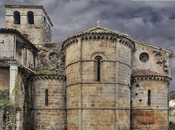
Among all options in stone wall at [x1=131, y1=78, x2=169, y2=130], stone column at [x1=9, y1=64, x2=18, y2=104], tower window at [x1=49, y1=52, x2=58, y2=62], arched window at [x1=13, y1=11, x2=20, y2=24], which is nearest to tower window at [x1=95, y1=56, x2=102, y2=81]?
stone wall at [x1=131, y1=78, x2=169, y2=130]

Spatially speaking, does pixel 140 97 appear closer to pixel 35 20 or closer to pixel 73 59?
pixel 73 59

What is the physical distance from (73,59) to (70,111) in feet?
15.1

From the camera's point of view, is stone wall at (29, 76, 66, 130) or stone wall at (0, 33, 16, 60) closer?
stone wall at (0, 33, 16, 60)

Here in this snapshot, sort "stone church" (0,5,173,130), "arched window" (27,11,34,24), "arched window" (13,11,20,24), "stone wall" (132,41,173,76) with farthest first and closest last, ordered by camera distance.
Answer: "arched window" (27,11,34,24) < "arched window" (13,11,20,24) < "stone wall" (132,41,173,76) < "stone church" (0,5,173,130)

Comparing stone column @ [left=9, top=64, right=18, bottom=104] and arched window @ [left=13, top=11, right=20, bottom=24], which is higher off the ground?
arched window @ [left=13, top=11, right=20, bottom=24]

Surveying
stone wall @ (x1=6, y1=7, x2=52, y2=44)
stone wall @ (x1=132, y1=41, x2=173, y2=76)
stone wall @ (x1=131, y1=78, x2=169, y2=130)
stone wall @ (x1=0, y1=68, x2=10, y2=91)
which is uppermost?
stone wall @ (x1=6, y1=7, x2=52, y2=44)

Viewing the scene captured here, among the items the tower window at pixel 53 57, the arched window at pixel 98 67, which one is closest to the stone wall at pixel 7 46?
the arched window at pixel 98 67

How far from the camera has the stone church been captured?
54.9 feet

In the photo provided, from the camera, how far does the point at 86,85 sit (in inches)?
672

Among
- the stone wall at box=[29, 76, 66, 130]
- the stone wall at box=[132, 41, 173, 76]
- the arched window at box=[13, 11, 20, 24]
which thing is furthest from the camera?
the arched window at box=[13, 11, 20, 24]

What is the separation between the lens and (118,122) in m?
16.6

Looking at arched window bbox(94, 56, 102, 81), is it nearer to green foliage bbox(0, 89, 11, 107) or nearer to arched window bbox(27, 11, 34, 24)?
green foliage bbox(0, 89, 11, 107)

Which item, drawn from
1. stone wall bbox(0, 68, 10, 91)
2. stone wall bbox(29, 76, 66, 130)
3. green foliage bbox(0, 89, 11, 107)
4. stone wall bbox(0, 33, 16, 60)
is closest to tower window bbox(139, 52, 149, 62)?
stone wall bbox(29, 76, 66, 130)

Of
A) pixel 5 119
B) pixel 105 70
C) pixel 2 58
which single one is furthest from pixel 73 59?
pixel 5 119
